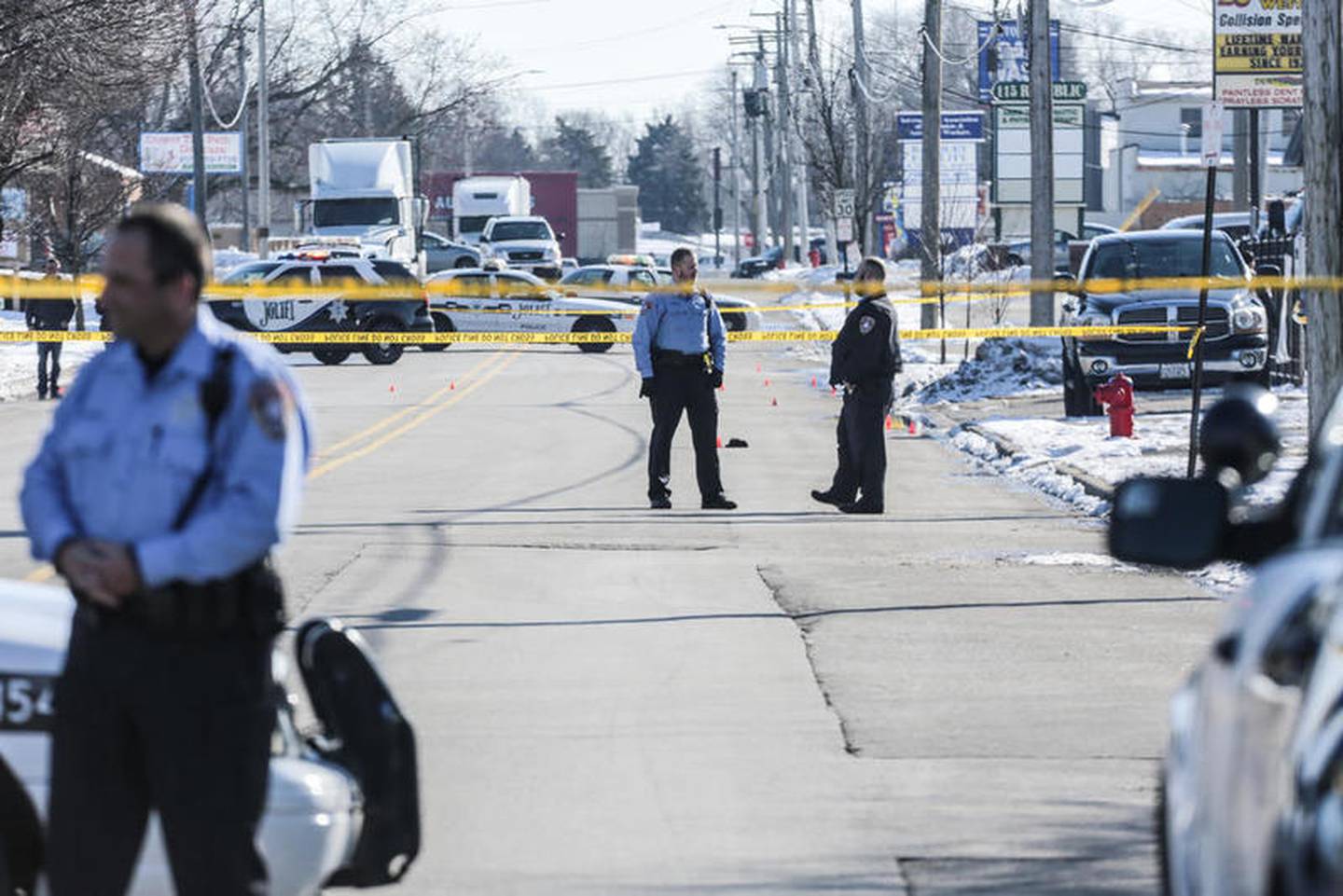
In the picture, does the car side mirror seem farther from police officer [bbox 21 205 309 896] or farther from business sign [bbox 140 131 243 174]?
business sign [bbox 140 131 243 174]

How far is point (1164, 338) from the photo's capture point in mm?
26859

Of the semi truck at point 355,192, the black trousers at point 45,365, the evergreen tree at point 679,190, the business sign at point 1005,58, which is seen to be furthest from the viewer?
the evergreen tree at point 679,190

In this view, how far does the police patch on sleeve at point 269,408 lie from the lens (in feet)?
15.9

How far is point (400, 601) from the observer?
12.6 m

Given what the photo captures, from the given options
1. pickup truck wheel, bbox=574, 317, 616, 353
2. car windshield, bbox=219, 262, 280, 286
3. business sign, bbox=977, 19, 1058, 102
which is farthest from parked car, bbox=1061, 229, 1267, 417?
business sign, bbox=977, 19, 1058, 102

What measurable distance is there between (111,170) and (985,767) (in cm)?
4367

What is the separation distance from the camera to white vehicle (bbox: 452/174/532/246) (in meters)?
78.3

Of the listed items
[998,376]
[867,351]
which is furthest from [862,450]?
[998,376]

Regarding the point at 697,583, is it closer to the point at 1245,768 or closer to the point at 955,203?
the point at 1245,768

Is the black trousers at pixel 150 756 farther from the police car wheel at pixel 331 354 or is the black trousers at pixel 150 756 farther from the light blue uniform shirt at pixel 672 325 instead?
the police car wheel at pixel 331 354

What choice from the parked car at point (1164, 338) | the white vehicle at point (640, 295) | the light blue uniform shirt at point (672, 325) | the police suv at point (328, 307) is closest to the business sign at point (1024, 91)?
the white vehicle at point (640, 295)

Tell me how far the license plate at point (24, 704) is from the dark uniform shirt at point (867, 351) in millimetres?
11847

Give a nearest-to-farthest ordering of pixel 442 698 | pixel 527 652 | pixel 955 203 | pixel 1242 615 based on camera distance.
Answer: pixel 1242 615, pixel 442 698, pixel 527 652, pixel 955 203

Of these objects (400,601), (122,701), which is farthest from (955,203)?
(122,701)
